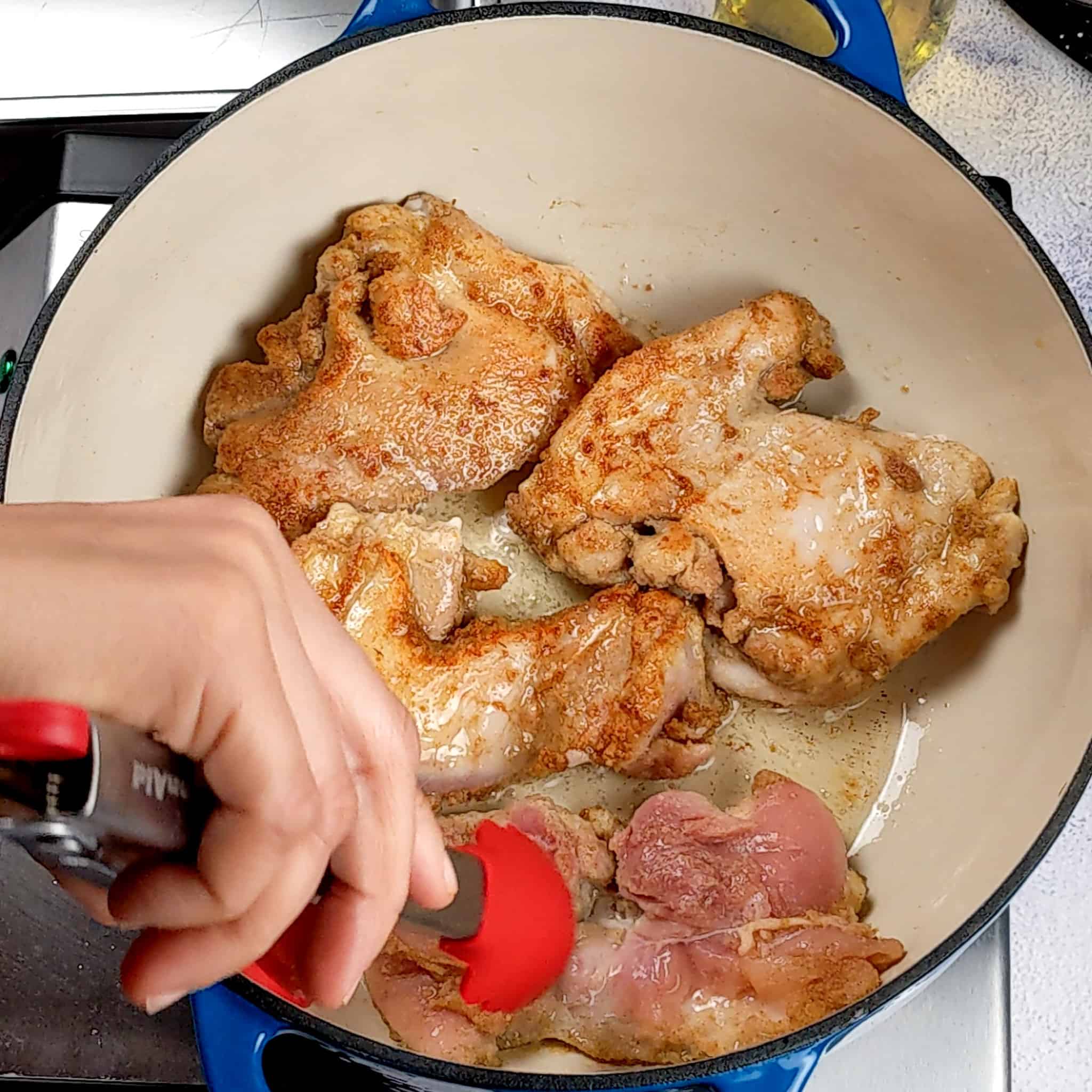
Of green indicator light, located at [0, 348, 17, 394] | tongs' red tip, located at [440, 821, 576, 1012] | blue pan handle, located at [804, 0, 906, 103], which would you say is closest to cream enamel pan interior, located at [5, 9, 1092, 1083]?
blue pan handle, located at [804, 0, 906, 103]

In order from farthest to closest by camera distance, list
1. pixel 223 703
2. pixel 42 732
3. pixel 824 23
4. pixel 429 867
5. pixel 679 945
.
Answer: pixel 824 23
pixel 679 945
pixel 429 867
pixel 223 703
pixel 42 732

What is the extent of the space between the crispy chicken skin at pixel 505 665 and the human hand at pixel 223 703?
44 centimetres

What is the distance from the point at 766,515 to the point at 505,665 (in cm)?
32

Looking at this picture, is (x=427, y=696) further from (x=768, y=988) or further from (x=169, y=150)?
(x=169, y=150)

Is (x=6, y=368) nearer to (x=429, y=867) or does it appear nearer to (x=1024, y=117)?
(x=429, y=867)

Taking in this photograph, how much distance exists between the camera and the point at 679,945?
1157 mm

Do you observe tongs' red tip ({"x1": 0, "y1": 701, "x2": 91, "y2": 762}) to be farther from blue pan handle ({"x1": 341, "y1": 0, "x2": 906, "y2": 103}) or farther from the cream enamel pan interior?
blue pan handle ({"x1": 341, "y1": 0, "x2": 906, "y2": 103})

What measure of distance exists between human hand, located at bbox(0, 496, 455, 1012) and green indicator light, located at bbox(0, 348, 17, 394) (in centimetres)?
82

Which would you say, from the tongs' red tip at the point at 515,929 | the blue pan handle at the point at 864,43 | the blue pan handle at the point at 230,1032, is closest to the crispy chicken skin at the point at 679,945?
the tongs' red tip at the point at 515,929

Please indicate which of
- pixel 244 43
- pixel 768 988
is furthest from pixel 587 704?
pixel 244 43

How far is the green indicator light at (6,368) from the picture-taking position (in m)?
1.38

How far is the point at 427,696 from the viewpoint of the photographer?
1.19 metres

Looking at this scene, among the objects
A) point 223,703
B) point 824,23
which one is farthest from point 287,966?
point 824,23

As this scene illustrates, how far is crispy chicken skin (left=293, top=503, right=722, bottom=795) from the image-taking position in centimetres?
119
